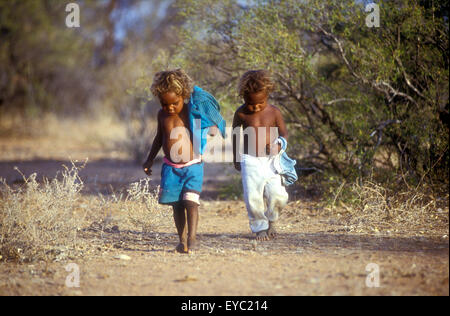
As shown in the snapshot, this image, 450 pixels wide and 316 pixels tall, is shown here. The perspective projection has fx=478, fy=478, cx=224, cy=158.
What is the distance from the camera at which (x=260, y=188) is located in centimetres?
410

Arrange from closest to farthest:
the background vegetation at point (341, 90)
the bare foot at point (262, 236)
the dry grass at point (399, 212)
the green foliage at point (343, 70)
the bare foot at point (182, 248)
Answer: the bare foot at point (182, 248)
the bare foot at point (262, 236)
the dry grass at point (399, 212)
the background vegetation at point (341, 90)
the green foliage at point (343, 70)

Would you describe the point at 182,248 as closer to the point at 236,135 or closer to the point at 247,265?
the point at 247,265

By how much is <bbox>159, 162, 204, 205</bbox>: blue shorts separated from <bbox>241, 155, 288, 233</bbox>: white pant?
0.46m

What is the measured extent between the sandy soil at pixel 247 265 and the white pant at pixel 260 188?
232 mm

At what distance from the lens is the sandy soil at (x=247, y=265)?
298cm

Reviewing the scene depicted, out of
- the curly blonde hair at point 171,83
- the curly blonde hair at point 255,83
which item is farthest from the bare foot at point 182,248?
the curly blonde hair at point 255,83

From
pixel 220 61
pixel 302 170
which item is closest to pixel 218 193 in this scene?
pixel 302 170

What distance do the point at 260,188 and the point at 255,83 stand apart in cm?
89

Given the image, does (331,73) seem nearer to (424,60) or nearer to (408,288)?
(424,60)

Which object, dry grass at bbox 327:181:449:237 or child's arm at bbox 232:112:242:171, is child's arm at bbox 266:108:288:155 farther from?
dry grass at bbox 327:181:449:237

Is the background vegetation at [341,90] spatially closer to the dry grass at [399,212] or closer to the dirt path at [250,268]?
the dry grass at [399,212]

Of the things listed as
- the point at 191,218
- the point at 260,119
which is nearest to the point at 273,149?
the point at 260,119

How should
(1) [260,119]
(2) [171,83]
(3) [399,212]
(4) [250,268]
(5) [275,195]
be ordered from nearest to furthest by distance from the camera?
1. (4) [250,268]
2. (2) [171,83]
3. (1) [260,119]
4. (5) [275,195]
5. (3) [399,212]

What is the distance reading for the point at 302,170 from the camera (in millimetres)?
6344
